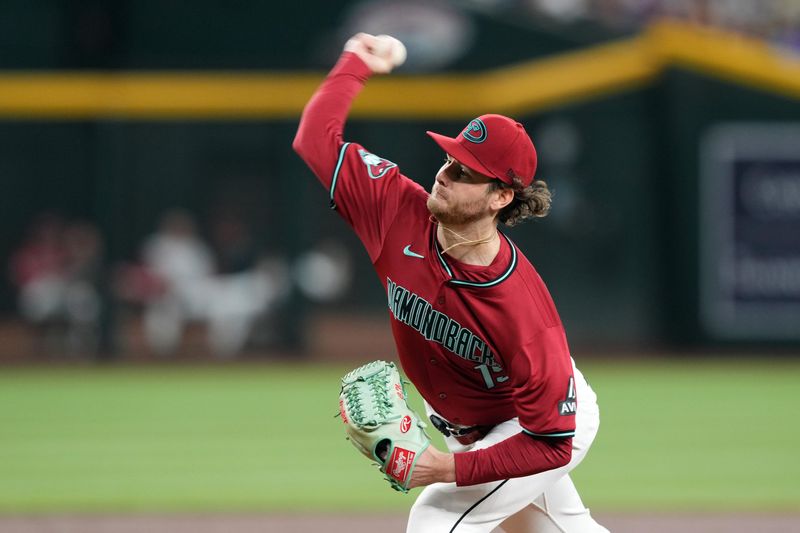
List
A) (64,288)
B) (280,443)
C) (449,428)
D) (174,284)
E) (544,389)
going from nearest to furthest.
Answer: (544,389), (449,428), (280,443), (64,288), (174,284)

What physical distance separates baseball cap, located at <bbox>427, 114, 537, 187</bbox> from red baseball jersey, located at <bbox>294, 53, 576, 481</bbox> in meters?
0.29

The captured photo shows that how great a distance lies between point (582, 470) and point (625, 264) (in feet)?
23.0

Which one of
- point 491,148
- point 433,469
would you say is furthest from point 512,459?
point 491,148

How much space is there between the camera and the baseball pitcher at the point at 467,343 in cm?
379

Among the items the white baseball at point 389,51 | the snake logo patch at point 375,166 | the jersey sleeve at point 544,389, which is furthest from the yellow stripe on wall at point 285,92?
the jersey sleeve at point 544,389

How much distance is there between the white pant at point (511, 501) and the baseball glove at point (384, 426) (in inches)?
8.6

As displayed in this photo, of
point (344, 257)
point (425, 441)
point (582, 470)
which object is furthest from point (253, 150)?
point (425, 441)

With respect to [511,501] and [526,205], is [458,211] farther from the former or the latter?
[511,501]

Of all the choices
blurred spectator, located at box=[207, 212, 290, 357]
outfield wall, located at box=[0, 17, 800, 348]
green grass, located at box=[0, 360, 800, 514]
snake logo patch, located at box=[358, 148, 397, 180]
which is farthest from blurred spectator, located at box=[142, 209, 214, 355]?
snake logo patch, located at box=[358, 148, 397, 180]

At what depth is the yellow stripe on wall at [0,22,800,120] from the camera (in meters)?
13.9

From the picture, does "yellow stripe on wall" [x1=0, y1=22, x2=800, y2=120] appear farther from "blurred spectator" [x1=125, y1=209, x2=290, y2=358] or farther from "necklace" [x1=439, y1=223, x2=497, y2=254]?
"necklace" [x1=439, y1=223, x2=497, y2=254]

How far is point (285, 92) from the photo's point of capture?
13914 millimetres

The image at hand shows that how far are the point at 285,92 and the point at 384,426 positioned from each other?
34.5ft

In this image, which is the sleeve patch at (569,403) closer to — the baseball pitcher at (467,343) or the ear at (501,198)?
the baseball pitcher at (467,343)
